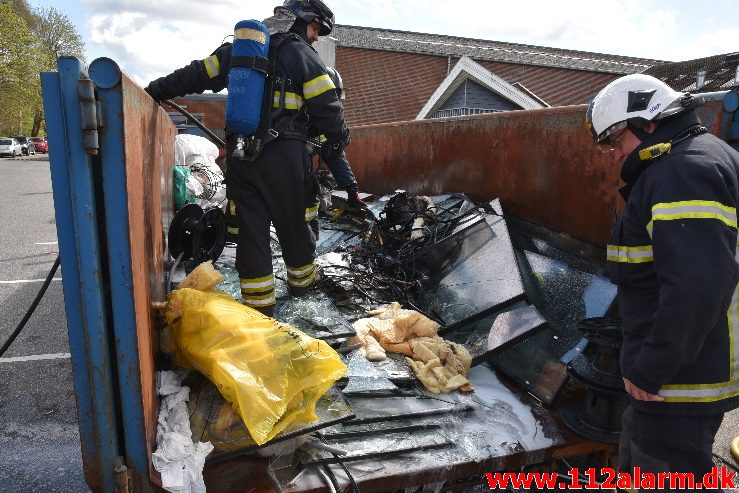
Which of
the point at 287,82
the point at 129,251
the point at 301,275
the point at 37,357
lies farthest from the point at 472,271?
the point at 37,357

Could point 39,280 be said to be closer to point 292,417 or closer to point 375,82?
point 292,417

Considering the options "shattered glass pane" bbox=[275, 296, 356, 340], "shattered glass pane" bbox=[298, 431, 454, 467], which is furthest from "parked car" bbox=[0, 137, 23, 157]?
"shattered glass pane" bbox=[298, 431, 454, 467]

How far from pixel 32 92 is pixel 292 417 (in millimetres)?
37225

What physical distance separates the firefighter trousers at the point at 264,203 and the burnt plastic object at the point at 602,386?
66.4 inches

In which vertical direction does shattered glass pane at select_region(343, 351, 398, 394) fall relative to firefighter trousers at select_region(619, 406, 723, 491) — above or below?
below

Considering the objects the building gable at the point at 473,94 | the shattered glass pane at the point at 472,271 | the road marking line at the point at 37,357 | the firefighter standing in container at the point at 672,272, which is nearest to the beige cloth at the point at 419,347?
the shattered glass pane at the point at 472,271

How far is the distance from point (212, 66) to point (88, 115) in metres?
1.62

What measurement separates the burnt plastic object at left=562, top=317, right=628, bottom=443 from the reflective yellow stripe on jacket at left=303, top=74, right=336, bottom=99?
185cm

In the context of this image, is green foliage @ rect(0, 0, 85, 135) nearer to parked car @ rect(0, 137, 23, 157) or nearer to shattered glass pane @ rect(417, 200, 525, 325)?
parked car @ rect(0, 137, 23, 157)

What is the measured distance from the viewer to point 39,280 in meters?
4.99

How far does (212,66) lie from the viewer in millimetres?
2850

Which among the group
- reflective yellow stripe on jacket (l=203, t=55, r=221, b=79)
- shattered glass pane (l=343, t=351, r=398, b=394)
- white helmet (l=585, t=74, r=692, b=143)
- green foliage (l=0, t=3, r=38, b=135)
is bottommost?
shattered glass pane (l=343, t=351, r=398, b=394)

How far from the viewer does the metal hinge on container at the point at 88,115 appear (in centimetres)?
136

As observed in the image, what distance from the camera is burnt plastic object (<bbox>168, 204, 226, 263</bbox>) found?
10.3 feet
